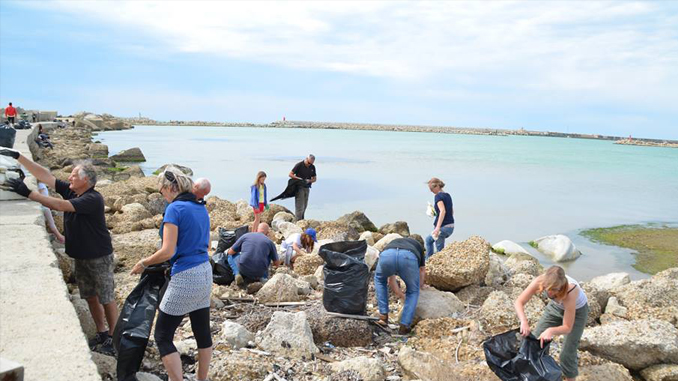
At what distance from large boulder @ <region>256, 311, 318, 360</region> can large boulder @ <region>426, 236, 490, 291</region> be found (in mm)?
2383

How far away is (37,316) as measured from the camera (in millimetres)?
3508

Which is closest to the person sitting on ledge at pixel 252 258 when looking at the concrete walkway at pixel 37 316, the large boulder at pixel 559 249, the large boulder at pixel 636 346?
the concrete walkway at pixel 37 316

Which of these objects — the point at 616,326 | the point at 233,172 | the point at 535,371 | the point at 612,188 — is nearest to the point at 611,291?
the point at 616,326

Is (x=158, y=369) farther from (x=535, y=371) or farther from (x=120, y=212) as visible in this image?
(x=120, y=212)

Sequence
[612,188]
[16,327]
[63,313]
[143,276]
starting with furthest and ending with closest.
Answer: [612,188]
[143,276]
[63,313]
[16,327]

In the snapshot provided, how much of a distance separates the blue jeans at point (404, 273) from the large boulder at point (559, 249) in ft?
23.9

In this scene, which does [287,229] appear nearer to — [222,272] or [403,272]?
[222,272]

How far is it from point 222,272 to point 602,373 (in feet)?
14.7

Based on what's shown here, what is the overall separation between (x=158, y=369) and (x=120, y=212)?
307 inches

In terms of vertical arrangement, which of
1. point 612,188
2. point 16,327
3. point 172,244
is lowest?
point 612,188

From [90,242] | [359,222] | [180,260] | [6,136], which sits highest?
[6,136]

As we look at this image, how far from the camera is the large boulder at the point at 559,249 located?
38.4 feet

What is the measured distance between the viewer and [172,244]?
11.5 ft

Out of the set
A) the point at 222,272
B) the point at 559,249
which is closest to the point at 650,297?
the point at 559,249
